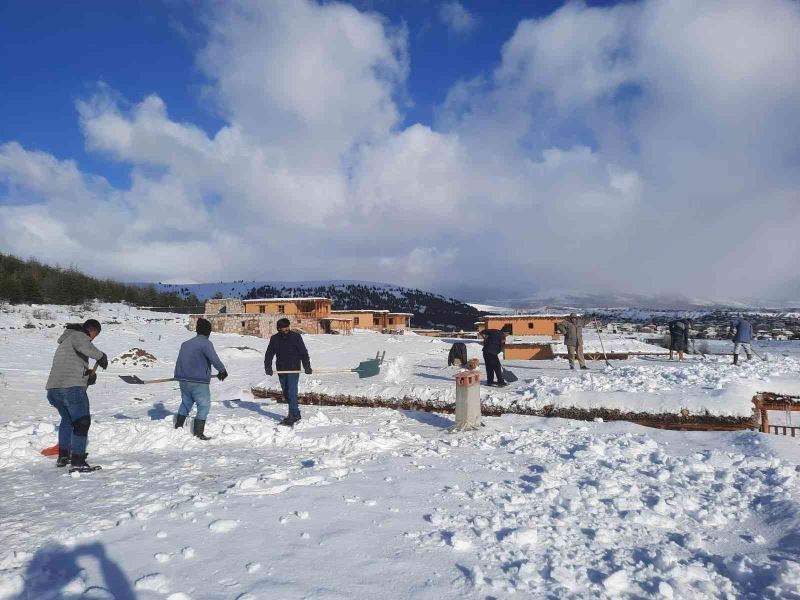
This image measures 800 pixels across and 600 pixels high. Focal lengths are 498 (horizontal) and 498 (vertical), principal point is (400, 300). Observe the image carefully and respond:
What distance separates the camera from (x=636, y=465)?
20.2ft

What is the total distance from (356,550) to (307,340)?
33.7m

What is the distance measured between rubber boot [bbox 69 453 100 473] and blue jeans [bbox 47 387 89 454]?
6 cm

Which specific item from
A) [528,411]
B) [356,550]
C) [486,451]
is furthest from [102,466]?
[528,411]

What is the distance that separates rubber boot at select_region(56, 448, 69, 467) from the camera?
656 cm

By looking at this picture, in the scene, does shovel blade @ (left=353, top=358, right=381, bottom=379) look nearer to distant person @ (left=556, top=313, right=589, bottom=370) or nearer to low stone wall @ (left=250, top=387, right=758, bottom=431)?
low stone wall @ (left=250, top=387, right=758, bottom=431)

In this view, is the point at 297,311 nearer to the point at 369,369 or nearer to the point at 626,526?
the point at 369,369

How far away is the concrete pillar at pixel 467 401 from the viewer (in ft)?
27.7

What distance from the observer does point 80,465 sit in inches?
250

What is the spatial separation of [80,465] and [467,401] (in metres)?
5.68

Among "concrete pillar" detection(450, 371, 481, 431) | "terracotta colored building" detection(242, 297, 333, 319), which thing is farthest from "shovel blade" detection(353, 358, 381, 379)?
"terracotta colored building" detection(242, 297, 333, 319)

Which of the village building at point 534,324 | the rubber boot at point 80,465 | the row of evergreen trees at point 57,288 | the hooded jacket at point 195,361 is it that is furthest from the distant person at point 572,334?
the row of evergreen trees at point 57,288

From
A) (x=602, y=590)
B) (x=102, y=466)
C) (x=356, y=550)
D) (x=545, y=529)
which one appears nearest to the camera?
(x=602, y=590)

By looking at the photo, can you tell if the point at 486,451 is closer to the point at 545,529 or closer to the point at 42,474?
the point at 545,529

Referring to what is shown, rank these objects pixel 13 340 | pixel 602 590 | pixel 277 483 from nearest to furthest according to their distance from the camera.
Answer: pixel 602 590 → pixel 277 483 → pixel 13 340
